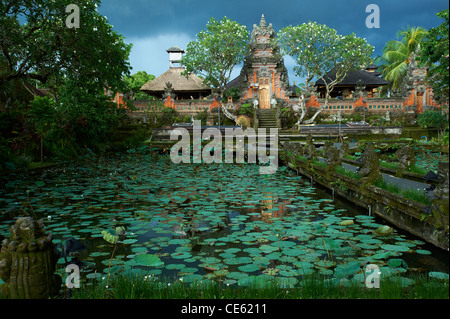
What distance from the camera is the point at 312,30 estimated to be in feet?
64.9

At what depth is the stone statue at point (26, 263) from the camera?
6.50 feet

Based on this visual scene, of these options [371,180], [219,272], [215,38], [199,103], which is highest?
[215,38]

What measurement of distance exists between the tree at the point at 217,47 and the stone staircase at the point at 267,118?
411 cm

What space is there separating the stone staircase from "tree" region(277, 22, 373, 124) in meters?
3.86

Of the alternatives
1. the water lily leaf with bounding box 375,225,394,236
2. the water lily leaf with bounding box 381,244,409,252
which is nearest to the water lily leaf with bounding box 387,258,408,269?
the water lily leaf with bounding box 381,244,409,252

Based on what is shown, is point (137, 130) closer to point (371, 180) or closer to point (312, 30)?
point (312, 30)

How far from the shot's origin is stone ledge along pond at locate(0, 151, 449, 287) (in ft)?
8.96

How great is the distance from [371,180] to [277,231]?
1934 millimetres

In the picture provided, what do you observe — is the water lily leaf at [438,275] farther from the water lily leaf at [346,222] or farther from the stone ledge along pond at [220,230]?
the water lily leaf at [346,222]

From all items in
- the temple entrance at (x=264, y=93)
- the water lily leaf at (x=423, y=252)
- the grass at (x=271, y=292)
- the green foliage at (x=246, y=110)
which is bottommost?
the water lily leaf at (x=423, y=252)

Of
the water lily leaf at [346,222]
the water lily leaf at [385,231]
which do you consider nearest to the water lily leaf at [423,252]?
the water lily leaf at [385,231]

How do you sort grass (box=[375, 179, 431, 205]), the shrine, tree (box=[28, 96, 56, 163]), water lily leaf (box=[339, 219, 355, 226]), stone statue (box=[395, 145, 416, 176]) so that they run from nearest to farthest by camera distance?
grass (box=[375, 179, 431, 205])
water lily leaf (box=[339, 219, 355, 226])
stone statue (box=[395, 145, 416, 176])
tree (box=[28, 96, 56, 163])
the shrine
